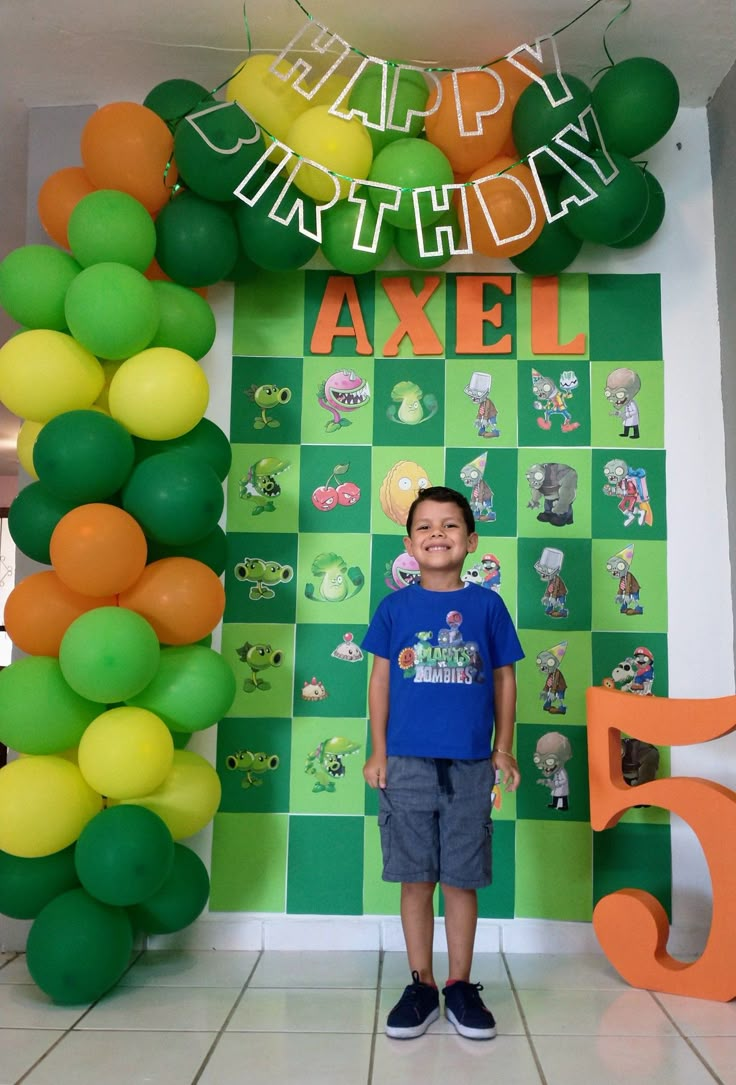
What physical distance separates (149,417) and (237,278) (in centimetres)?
63

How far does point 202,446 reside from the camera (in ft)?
7.18

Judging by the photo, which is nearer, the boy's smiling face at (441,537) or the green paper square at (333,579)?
the boy's smiling face at (441,537)

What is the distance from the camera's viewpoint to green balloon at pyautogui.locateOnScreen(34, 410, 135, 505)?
1.92 meters

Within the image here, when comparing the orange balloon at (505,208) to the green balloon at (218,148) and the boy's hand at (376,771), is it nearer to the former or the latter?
the green balloon at (218,148)

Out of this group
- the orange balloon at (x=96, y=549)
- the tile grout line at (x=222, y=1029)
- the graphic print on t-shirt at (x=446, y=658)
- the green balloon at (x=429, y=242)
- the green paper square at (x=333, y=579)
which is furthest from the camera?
the green paper square at (x=333, y=579)

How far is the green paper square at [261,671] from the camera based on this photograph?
95.9 inches

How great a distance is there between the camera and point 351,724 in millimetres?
2424

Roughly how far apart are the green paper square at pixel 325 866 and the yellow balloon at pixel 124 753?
0.57 metres

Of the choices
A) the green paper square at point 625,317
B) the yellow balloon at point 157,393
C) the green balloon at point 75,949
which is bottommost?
the green balloon at point 75,949

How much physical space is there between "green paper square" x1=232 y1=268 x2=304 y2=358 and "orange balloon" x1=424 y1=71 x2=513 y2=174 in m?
0.52

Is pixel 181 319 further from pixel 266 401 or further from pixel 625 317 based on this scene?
pixel 625 317

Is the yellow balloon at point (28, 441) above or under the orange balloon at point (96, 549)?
above

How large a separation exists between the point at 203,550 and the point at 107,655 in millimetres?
422

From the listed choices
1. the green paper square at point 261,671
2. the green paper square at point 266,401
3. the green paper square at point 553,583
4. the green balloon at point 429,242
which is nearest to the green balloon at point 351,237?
the green balloon at point 429,242
